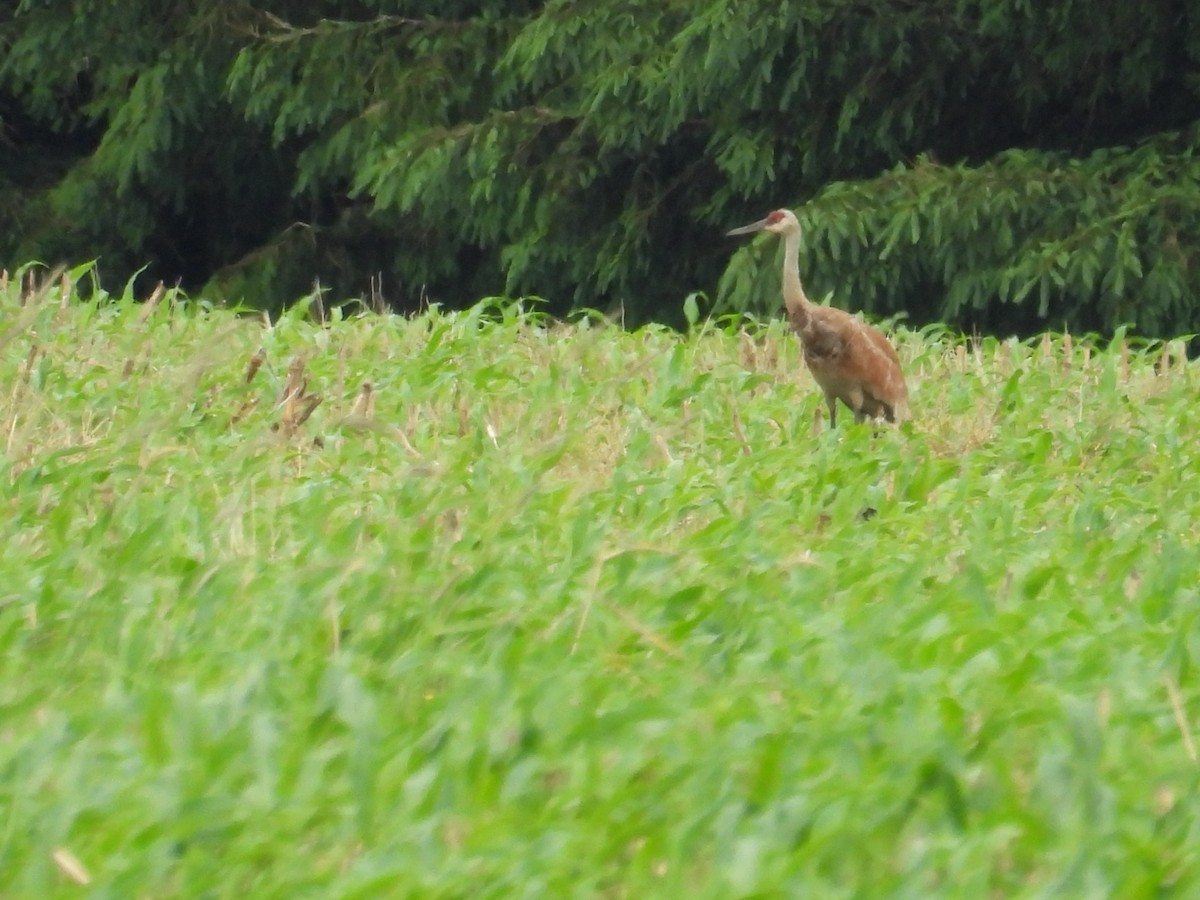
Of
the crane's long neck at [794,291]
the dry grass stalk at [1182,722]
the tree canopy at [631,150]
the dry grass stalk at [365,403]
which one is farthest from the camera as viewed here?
the tree canopy at [631,150]

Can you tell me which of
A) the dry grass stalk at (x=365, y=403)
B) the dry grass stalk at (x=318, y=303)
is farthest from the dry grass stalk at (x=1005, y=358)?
the dry grass stalk at (x=365, y=403)

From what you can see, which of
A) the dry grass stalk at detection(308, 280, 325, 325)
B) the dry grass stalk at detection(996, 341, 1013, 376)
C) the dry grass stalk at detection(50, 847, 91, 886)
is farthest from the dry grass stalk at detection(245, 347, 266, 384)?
the dry grass stalk at detection(50, 847, 91, 886)

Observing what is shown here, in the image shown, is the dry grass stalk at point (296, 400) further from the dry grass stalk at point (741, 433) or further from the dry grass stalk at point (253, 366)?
the dry grass stalk at point (741, 433)

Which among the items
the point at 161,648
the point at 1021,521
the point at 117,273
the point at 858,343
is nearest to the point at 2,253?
the point at 117,273

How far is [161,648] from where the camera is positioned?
163 inches

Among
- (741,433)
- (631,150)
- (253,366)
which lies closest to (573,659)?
(741,433)

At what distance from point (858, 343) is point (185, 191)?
36.5 feet

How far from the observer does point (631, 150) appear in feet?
48.6

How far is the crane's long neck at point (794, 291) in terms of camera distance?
8391 mm

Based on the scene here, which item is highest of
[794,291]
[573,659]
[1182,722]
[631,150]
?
[1182,722]

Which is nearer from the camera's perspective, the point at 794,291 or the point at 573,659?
the point at 573,659

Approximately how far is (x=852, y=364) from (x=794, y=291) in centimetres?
95

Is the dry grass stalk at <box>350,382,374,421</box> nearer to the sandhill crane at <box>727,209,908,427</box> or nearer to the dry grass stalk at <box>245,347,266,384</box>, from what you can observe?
the dry grass stalk at <box>245,347,266,384</box>

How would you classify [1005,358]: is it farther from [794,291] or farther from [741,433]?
[741,433]
